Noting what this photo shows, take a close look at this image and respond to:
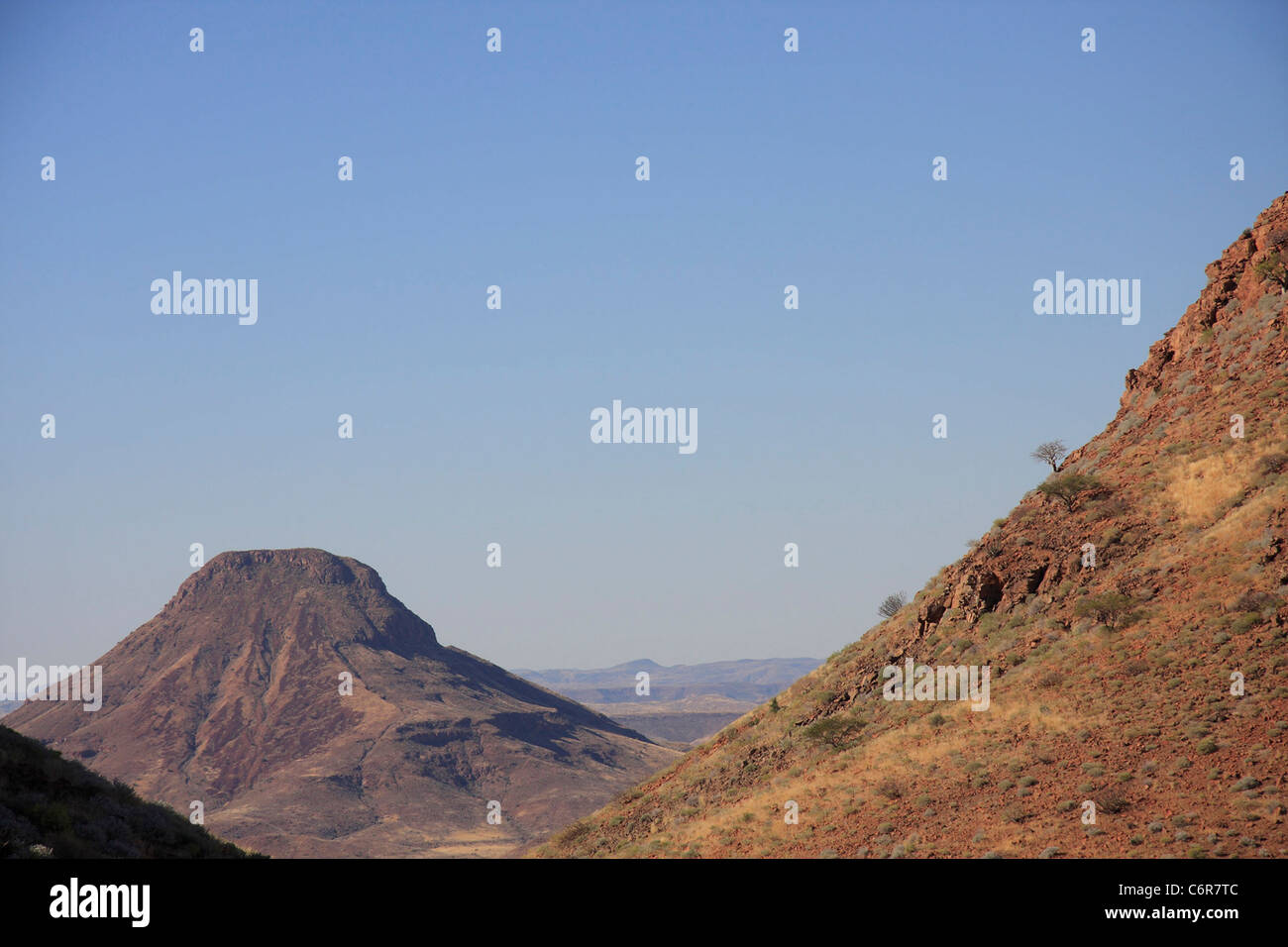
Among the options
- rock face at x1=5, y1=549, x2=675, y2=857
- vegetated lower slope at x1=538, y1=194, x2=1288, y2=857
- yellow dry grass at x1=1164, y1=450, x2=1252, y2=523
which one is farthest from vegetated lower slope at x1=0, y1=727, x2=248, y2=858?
rock face at x1=5, y1=549, x2=675, y2=857

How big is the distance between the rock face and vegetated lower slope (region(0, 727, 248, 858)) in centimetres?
8690

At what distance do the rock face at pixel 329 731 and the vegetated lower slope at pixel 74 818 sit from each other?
86.9m

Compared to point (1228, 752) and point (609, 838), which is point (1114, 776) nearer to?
point (1228, 752)

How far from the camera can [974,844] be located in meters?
25.5

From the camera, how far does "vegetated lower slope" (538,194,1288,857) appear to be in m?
24.9

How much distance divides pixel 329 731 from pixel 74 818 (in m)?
147

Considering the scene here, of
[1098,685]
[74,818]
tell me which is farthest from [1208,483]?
[74,818]

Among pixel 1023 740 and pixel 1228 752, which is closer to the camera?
pixel 1228 752

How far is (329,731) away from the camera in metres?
158

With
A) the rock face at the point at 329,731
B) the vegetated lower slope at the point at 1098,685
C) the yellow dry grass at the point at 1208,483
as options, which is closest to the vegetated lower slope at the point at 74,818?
the vegetated lower slope at the point at 1098,685

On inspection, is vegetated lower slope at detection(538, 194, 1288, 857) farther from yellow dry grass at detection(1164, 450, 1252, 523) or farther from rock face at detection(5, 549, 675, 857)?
rock face at detection(5, 549, 675, 857)

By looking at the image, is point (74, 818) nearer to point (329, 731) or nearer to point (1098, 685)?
point (1098, 685)
